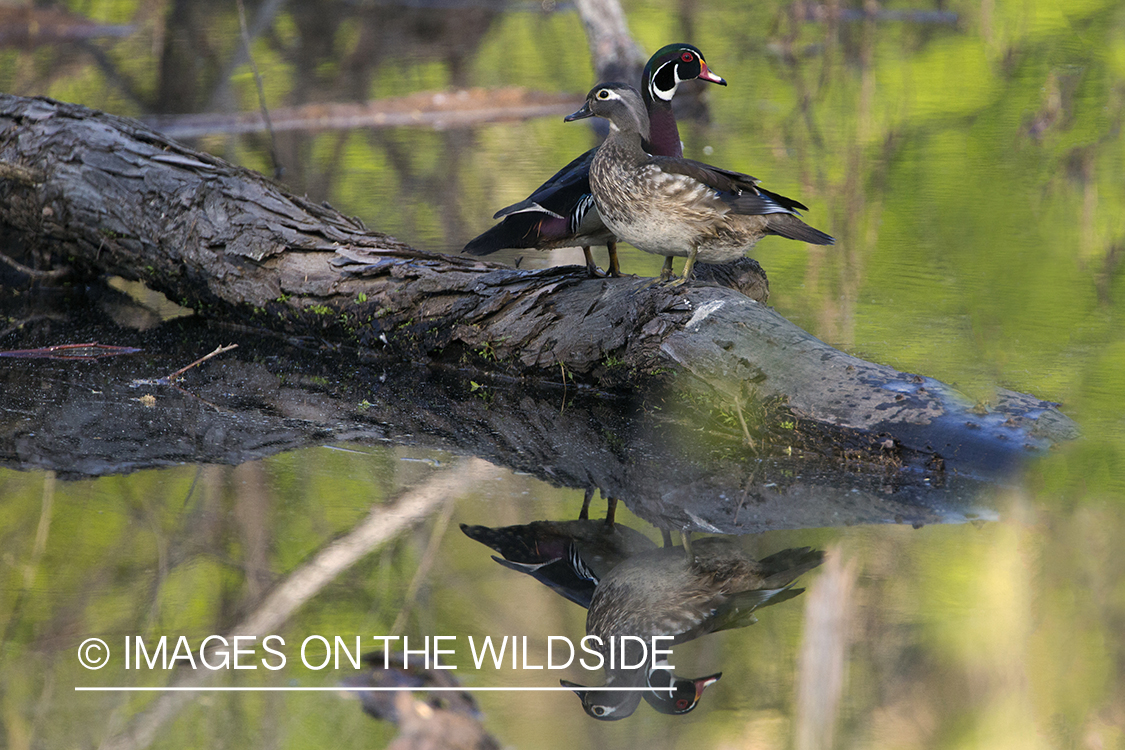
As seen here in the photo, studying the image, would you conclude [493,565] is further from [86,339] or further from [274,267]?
[86,339]

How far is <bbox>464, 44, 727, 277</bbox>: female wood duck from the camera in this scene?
4051 mm

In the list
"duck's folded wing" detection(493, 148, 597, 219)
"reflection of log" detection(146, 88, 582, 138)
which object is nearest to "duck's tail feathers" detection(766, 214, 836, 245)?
"duck's folded wing" detection(493, 148, 597, 219)

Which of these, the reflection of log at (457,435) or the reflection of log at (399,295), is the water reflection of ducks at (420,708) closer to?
the reflection of log at (457,435)

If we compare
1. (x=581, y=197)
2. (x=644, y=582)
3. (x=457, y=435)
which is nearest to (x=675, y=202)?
(x=581, y=197)

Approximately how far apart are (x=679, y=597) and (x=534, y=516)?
1.86ft

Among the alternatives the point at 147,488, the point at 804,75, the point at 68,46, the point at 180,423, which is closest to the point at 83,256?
the point at 180,423

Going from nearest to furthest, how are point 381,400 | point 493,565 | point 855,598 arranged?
point 855,598 < point 493,565 < point 381,400

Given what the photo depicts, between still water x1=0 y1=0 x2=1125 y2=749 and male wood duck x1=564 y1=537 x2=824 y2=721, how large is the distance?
4cm

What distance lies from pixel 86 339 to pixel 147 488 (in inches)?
63.7

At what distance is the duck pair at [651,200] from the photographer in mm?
3584

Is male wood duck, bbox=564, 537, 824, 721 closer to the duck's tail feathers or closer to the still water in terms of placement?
the still water

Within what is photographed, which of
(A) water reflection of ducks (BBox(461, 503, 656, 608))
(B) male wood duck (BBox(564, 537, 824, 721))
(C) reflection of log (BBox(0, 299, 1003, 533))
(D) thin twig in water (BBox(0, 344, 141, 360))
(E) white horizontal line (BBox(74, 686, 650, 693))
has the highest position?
(D) thin twig in water (BBox(0, 344, 141, 360))

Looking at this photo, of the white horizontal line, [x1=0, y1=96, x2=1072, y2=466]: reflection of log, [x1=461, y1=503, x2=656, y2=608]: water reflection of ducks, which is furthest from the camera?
[x1=0, y1=96, x2=1072, y2=466]: reflection of log

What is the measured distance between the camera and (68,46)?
12.6 metres
